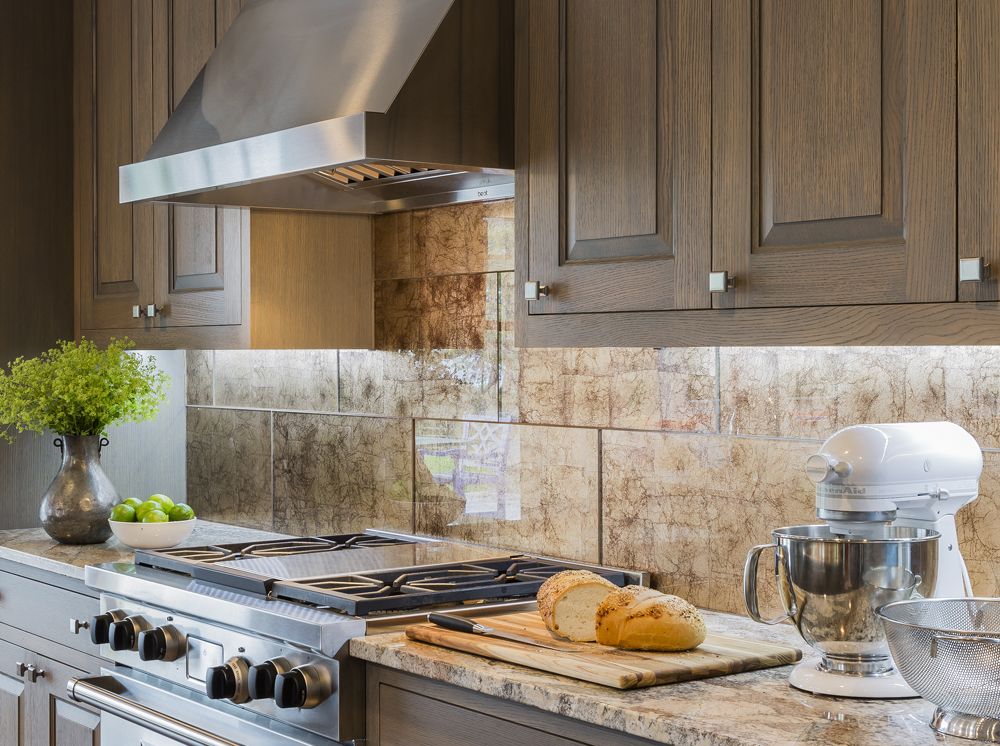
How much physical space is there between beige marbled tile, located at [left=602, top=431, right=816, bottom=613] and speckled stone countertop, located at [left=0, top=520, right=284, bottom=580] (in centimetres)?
117

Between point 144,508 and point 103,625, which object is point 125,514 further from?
point 103,625

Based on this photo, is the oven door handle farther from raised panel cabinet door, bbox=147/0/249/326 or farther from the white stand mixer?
the white stand mixer

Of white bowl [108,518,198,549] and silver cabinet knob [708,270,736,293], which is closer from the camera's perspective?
silver cabinet knob [708,270,736,293]

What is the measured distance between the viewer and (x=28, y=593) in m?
2.86

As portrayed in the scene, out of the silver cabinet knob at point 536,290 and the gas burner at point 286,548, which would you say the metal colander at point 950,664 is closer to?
the silver cabinet knob at point 536,290

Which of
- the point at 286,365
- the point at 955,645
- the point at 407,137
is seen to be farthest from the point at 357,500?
the point at 955,645

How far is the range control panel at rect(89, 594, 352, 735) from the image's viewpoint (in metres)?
1.86

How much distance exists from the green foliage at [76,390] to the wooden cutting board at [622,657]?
151cm

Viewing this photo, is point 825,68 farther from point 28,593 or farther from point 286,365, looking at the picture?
point 28,593

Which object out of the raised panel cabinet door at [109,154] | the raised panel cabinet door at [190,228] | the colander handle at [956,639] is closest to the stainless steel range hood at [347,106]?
the raised panel cabinet door at [190,228]

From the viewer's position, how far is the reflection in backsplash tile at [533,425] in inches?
76.7

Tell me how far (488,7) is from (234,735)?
4.58ft

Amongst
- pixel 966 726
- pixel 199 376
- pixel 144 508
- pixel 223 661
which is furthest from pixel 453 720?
pixel 199 376

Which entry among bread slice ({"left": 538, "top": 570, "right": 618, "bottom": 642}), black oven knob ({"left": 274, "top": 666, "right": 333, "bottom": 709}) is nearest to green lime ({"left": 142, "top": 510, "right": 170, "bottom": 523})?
black oven knob ({"left": 274, "top": 666, "right": 333, "bottom": 709})
